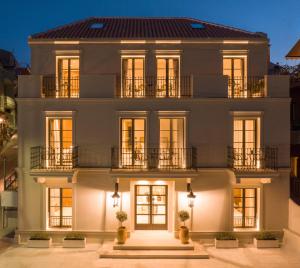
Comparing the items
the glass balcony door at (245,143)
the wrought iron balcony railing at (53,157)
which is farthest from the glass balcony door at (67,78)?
the glass balcony door at (245,143)

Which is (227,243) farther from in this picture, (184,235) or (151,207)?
(151,207)

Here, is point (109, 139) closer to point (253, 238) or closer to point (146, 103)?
point (146, 103)

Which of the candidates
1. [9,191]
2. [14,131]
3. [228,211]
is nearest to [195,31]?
[228,211]

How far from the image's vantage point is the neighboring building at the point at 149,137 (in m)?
15.8

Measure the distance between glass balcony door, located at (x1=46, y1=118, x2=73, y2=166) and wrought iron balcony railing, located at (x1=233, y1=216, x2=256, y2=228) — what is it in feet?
25.6

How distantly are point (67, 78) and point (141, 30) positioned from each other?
441 cm

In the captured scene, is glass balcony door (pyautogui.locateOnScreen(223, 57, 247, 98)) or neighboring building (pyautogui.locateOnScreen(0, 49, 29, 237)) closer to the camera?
glass balcony door (pyautogui.locateOnScreen(223, 57, 247, 98))

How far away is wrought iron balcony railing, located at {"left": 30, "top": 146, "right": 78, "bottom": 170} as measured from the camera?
15.7 metres

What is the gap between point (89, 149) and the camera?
52.2ft

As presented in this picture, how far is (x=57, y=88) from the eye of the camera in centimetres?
1634

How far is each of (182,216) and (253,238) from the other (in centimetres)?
346

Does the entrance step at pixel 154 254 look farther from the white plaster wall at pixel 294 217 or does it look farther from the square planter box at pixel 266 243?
the white plaster wall at pixel 294 217

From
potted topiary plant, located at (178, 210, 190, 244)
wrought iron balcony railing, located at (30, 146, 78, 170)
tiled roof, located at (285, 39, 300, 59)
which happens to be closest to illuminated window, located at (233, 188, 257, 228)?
potted topiary plant, located at (178, 210, 190, 244)

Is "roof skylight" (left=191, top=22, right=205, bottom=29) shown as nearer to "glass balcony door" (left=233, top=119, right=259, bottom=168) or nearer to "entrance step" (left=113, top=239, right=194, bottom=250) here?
"glass balcony door" (left=233, top=119, right=259, bottom=168)
